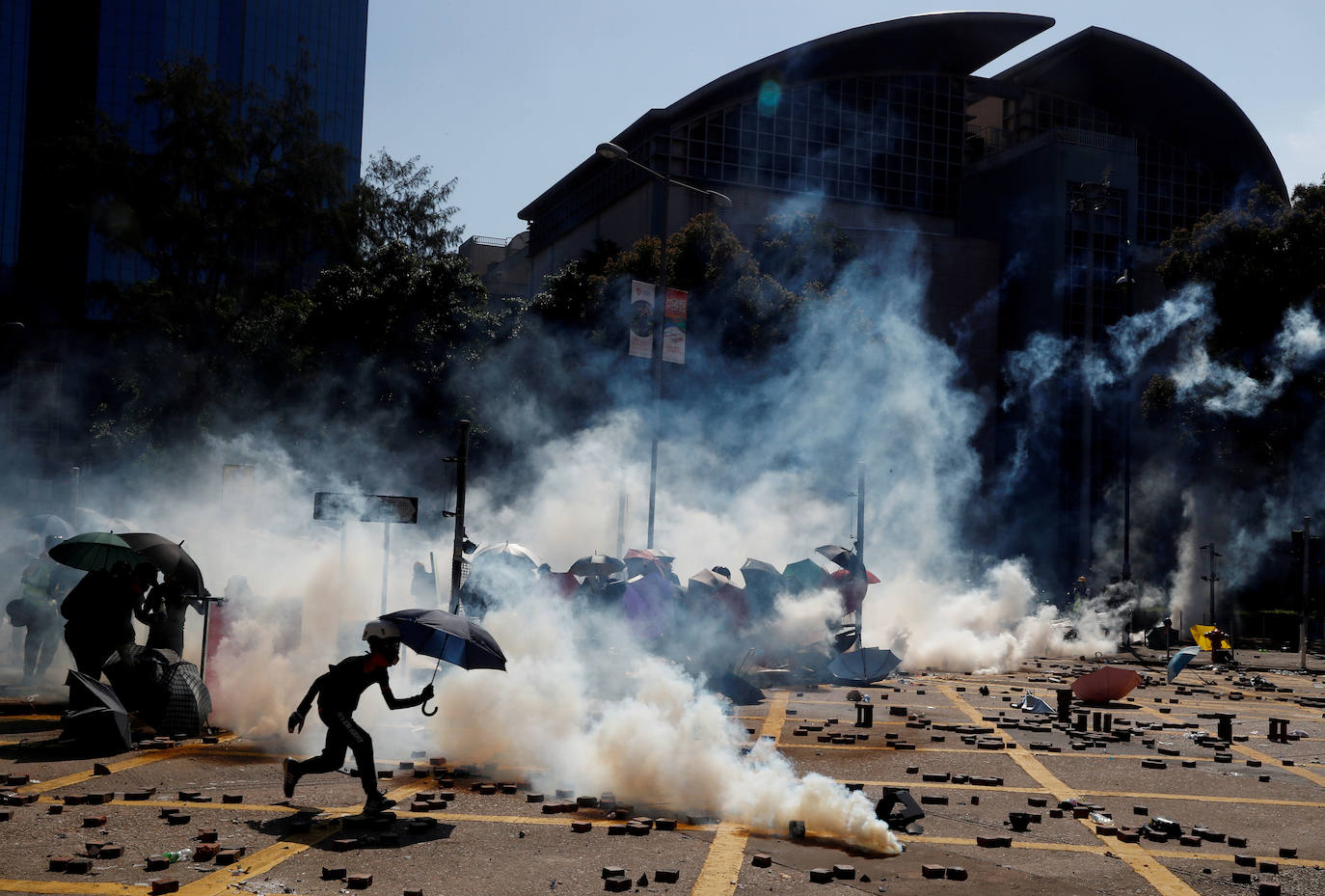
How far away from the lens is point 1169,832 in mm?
8508

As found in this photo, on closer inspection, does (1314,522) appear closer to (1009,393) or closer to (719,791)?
(1009,393)

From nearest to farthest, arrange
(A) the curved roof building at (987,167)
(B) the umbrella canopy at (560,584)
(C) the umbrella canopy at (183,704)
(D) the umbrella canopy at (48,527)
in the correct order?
(C) the umbrella canopy at (183,704)
(B) the umbrella canopy at (560,584)
(D) the umbrella canopy at (48,527)
(A) the curved roof building at (987,167)

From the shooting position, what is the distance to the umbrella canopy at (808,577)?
2095cm

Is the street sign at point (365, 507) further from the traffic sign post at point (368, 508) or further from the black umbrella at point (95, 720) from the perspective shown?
the black umbrella at point (95, 720)

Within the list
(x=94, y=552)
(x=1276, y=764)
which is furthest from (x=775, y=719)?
(x=94, y=552)

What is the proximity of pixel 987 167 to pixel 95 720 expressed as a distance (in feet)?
147

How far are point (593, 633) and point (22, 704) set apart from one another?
264 inches

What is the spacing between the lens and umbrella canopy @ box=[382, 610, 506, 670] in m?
8.90

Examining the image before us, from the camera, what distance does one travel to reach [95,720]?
1030cm

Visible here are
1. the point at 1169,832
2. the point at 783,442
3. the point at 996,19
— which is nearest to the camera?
the point at 1169,832

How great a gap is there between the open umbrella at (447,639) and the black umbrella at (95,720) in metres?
3.22

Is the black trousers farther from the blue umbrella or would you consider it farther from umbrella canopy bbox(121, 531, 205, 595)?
the blue umbrella

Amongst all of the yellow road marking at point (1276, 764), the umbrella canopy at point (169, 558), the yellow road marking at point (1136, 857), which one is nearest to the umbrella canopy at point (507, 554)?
the umbrella canopy at point (169, 558)

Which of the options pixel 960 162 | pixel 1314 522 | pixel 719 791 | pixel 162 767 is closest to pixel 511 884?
pixel 719 791
